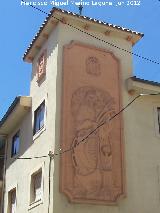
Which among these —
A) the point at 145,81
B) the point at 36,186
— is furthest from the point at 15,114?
the point at 145,81

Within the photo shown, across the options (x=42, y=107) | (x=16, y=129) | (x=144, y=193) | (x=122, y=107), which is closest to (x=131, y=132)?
(x=122, y=107)

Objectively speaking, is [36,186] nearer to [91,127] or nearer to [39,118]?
[39,118]

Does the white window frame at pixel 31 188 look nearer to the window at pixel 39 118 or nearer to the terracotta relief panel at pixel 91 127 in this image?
the terracotta relief panel at pixel 91 127

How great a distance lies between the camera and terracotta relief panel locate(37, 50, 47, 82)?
773 inches

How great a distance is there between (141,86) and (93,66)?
2286 millimetres

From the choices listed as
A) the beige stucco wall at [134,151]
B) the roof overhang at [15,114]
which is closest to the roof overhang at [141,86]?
the beige stucco wall at [134,151]

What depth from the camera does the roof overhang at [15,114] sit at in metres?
20.8

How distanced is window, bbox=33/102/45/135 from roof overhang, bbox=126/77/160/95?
12.7 ft

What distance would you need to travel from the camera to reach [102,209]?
53.5 feet

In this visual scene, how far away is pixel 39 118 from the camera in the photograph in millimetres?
19422

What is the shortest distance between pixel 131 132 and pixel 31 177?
183 inches

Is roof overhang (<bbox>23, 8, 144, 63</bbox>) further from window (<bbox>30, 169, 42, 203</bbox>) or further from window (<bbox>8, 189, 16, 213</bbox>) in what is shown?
window (<bbox>8, 189, 16, 213</bbox>)

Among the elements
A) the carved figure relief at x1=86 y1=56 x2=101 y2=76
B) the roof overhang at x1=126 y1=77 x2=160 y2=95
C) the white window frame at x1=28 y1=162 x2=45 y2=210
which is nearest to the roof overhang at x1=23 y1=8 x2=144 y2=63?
the carved figure relief at x1=86 y1=56 x2=101 y2=76

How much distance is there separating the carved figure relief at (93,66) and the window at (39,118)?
8.16 feet
